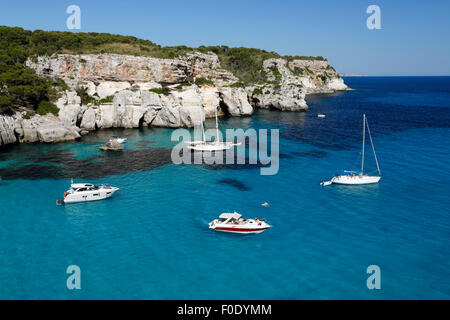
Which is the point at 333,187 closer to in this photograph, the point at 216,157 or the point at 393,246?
the point at 393,246

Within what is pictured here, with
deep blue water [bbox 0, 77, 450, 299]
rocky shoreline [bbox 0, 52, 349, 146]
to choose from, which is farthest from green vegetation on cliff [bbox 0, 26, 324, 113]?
deep blue water [bbox 0, 77, 450, 299]

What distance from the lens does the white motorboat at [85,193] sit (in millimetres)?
37094

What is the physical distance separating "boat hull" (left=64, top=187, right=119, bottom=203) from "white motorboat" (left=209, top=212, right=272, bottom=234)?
14.9m

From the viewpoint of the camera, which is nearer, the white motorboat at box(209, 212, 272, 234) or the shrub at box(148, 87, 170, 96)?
the white motorboat at box(209, 212, 272, 234)

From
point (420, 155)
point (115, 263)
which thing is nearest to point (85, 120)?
point (115, 263)

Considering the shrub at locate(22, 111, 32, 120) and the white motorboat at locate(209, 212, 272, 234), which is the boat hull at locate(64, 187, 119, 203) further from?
the shrub at locate(22, 111, 32, 120)

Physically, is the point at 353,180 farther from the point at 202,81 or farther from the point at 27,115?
the point at 202,81

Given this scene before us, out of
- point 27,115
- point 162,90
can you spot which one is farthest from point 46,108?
point 162,90

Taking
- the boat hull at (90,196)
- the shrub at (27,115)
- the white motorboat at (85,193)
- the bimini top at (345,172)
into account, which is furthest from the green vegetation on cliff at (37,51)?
the bimini top at (345,172)

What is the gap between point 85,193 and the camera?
37469mm

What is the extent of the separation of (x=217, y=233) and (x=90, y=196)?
56.9ft

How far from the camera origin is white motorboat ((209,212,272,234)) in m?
30.8

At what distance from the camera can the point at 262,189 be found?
41969mm
